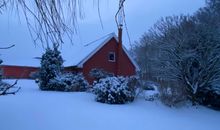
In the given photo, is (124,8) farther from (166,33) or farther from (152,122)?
(166,33)

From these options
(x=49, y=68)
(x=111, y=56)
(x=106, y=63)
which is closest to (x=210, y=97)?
(x=49, y=68)

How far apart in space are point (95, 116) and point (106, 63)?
53.9ft

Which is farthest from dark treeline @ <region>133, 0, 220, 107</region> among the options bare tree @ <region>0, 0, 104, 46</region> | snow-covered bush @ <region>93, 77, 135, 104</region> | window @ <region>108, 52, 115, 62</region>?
bare tree @ <region>0, 0, 104, 46</region>

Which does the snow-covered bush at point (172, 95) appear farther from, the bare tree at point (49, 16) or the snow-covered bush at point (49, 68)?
the bare tree at point (49, 16)

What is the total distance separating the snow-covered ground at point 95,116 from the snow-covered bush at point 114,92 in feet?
1.58

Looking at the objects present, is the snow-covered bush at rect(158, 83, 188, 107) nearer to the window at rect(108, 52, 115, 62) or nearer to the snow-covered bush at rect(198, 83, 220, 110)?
the snow-covered bush at rect(198, 83, 220, 110)

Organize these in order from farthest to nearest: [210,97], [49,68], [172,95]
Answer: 1. [49,68]
2. [210,97]
3. [172,95]

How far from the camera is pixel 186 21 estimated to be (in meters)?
16.7

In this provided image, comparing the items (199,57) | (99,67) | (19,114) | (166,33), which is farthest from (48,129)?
(99,67)

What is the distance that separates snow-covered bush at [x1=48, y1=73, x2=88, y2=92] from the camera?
1839cm

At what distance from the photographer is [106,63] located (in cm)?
2655

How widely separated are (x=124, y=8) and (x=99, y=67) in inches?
928

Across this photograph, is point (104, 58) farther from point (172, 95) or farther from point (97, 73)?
point (172, 95)

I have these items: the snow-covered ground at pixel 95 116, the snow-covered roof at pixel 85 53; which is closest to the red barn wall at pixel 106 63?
the snow-covered roof at pixel 85 53
